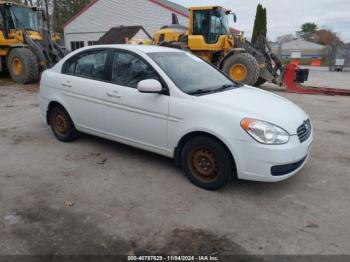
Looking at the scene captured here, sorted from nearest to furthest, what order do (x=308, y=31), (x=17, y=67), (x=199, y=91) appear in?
(x=199, y=91) < (x=17, y=67) < (x=308, y=31)

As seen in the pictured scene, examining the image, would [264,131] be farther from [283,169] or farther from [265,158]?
[283,169]

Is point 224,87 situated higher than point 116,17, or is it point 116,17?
point 116,17

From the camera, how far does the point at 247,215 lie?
3.54 metres

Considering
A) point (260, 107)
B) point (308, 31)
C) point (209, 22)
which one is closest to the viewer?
point (260, 107)

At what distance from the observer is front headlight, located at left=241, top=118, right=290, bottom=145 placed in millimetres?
3654

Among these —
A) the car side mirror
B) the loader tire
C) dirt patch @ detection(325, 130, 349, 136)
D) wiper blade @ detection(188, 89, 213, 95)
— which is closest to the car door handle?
the car side mirror

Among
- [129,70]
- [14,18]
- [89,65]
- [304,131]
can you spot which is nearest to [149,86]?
[129,70]

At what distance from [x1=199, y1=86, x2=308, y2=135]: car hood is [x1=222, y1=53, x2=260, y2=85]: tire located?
23.7 ft

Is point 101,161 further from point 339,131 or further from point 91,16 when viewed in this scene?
point 91,16

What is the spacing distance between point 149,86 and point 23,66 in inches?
377

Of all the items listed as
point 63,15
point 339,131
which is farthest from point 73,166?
point 63,15

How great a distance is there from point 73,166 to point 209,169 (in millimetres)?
1997

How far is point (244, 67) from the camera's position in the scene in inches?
461

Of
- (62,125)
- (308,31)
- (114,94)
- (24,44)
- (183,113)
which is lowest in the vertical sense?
(62,125)
